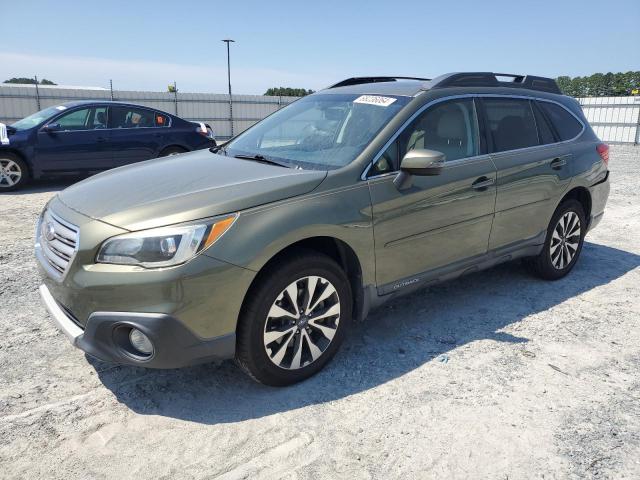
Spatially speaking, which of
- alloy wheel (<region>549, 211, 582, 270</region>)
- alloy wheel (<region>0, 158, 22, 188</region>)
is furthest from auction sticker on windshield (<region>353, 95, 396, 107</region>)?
alloy wheel (<region>0, 158, 22, 188</region>)

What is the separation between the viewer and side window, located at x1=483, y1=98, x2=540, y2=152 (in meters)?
4.13

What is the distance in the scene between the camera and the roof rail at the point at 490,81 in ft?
12.8

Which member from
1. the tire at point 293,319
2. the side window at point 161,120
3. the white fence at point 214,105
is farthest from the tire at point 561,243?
the white fence at point 214,105

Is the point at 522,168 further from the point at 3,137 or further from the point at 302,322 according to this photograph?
the point at 3,137

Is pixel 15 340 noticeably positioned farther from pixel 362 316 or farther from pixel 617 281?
pixel 617 281

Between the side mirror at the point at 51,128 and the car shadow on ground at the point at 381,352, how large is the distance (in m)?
7.08

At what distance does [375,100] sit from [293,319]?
1743 mm

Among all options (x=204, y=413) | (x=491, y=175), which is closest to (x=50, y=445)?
(x=204, y=413)

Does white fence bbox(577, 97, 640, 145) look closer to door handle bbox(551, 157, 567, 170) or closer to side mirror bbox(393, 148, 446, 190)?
door handle bbox(551, 157, 567, 170)

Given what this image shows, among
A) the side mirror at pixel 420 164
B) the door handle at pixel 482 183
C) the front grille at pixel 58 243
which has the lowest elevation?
the front grille at pixel 58 243

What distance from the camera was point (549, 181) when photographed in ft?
14.7

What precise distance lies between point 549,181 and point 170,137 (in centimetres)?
774

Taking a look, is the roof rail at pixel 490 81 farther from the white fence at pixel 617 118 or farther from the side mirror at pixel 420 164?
the white fence at pixel 617 118

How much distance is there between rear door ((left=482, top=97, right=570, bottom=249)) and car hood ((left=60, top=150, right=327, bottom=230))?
5.60 feet
